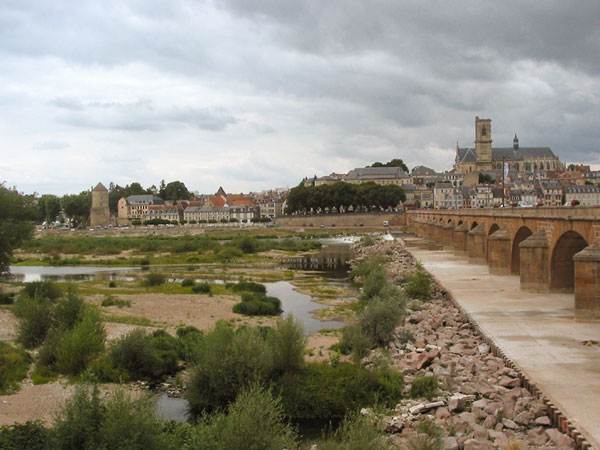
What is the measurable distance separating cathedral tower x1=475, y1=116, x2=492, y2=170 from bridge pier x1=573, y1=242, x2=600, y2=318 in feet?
521

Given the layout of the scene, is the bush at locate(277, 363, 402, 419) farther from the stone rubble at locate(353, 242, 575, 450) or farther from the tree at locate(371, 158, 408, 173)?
the tree at locate(371, 158, 408, 173)

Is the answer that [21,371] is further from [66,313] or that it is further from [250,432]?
[250,432]

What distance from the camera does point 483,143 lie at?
563 ft

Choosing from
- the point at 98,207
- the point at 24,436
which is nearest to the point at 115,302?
the point at 24,436

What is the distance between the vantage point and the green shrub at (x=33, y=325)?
63.1 ft

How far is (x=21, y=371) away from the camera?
629 inches

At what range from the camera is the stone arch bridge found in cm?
1905

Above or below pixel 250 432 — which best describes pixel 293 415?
below

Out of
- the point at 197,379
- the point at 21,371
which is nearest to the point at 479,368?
the point at 197,379

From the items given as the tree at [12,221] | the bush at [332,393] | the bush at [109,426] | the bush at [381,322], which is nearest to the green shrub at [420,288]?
the bush at [381,322]

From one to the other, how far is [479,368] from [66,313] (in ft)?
45.4

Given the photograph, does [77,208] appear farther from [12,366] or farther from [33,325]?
[12,366]

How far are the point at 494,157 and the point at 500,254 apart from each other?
153 metres

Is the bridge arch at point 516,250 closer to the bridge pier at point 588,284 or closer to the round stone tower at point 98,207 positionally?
the bridge pier at point 588,284
